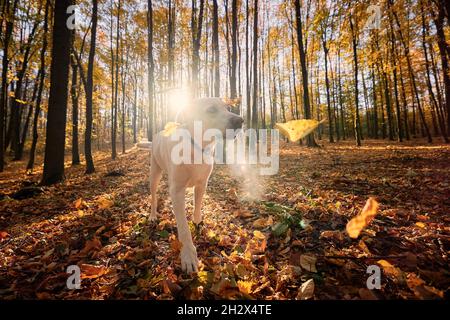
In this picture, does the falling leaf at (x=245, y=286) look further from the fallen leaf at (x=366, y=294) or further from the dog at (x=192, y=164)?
the fallen leaf at (x=366, y=294)

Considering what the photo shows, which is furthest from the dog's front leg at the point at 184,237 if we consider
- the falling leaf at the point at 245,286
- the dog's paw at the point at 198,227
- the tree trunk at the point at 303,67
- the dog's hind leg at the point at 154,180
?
the tree trunk at the point at 303,67

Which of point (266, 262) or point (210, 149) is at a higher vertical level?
point (210, 149)

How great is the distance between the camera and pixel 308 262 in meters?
2.28

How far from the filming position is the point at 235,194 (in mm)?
5492

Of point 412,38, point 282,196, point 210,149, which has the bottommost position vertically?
point 282,196

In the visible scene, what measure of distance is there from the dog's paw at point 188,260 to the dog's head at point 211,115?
1444 millimetres

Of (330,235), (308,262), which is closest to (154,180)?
(308,262)

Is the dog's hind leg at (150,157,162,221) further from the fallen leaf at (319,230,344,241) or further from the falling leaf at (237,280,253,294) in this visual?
the fallen leaf at (319,230,344,241)

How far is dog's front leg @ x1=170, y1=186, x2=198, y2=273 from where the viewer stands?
2.40 meters

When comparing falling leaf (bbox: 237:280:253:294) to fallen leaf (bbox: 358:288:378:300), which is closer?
fallen leaf (bbox: 358:288:378:300)

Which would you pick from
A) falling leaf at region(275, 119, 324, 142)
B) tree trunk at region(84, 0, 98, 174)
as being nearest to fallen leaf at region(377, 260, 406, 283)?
falling leaf at region(275, 119, 324, 142)

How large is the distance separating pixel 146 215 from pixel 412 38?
22.1m

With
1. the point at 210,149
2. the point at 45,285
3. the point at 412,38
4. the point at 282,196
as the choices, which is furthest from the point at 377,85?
the point at 45,285

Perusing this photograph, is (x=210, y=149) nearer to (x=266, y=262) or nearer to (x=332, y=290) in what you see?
(x=266, y=262)
